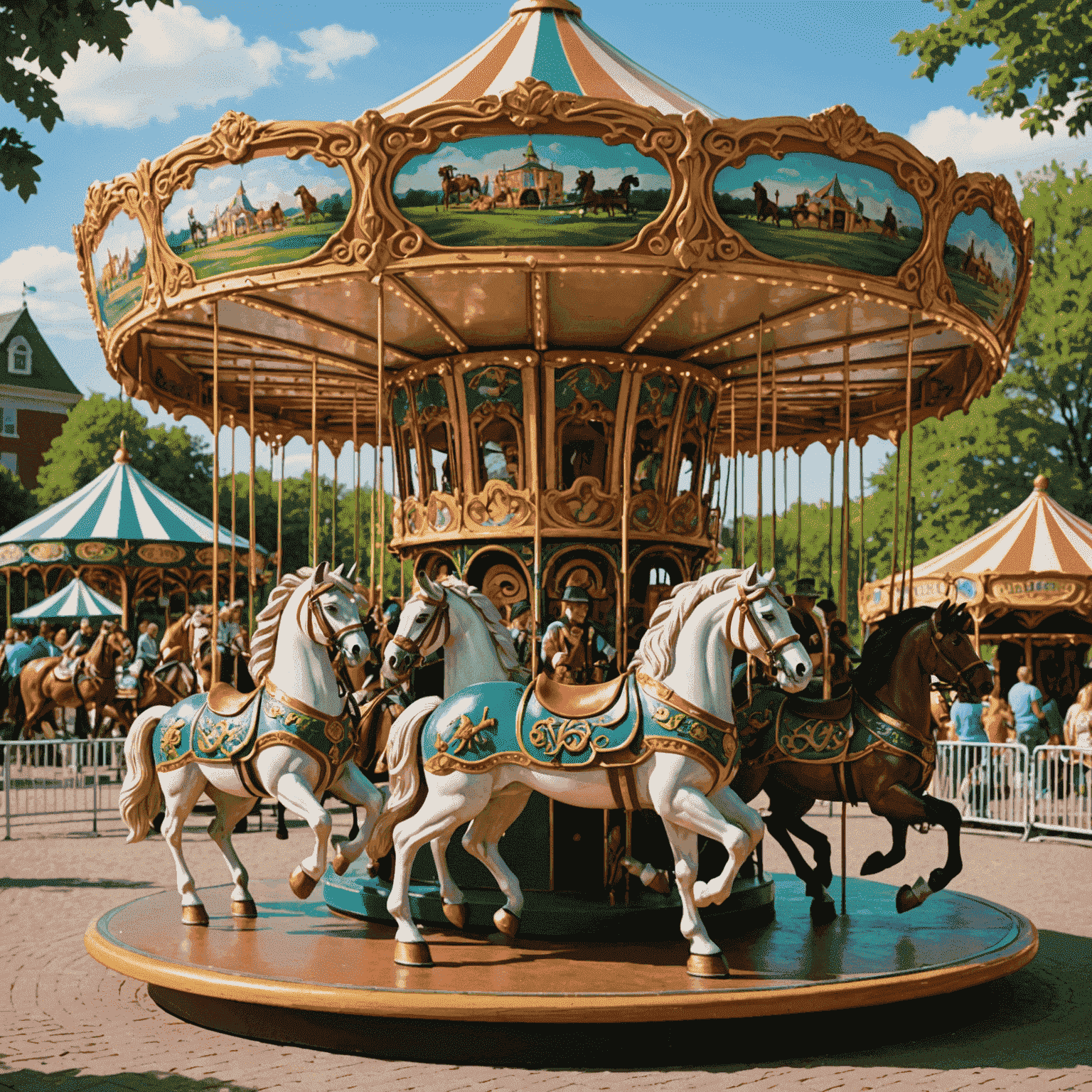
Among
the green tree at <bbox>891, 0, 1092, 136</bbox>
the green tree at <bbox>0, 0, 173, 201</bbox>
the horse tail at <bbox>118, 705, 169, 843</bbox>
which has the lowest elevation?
the horse tail at <bbox>118, 705, 169, 843</bbox>

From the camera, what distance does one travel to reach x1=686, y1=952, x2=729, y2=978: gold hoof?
→ 6.47 meters

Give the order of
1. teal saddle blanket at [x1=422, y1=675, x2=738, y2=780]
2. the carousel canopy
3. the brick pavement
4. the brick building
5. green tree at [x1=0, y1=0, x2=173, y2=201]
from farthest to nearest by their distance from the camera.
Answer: the brick building → the carousel canopy → teal saddle blanket at [x1=422, y1=675, x2=738, y2=780] → the brick pavement → green tree at [x1=0, y1=0, x2=173, y2=201]

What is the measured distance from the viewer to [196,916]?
308 inches

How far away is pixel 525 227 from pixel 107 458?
1806 inches

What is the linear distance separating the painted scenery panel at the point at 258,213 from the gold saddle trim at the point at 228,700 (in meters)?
2.63

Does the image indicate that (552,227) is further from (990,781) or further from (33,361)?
(33,361)

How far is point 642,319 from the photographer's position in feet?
32.7

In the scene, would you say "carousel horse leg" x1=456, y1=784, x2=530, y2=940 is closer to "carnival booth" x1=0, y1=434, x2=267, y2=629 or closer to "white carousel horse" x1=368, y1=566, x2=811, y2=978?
"white carousel horse" x1=368, y1=566, x2=811, y2=978

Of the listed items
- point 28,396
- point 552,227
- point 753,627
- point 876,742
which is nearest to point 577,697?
point 753,627

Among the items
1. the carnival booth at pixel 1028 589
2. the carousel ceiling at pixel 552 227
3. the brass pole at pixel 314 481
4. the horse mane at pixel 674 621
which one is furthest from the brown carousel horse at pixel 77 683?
the horse mane at pixel 674 621

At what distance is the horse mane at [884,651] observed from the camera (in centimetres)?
802

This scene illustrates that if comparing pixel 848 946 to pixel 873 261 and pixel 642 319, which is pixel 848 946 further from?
pixel 642 319

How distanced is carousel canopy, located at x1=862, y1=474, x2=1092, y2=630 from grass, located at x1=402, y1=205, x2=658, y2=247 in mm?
15065

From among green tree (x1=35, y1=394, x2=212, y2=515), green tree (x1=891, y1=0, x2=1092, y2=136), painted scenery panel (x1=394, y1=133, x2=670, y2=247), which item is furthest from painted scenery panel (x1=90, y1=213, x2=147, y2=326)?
green tree (x1=35, y1=394, x2=212, y2=515)
